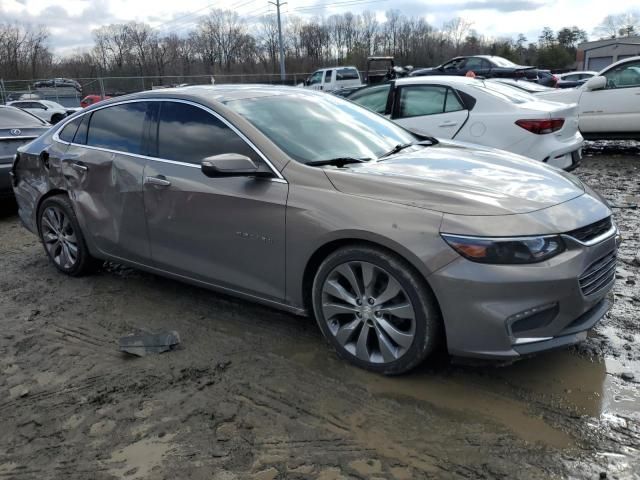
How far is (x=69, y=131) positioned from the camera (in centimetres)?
475

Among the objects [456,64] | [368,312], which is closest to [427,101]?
[368,312]

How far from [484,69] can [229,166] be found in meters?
17.9

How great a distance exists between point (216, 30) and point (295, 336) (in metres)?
81.9

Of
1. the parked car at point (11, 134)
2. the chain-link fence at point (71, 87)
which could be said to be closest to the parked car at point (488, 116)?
the parked car at point (11, 134)

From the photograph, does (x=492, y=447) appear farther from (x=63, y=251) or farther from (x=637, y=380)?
(x=63, y=251)

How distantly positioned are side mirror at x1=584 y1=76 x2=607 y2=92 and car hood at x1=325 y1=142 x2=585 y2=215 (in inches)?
286

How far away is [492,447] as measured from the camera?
2486 millimetres

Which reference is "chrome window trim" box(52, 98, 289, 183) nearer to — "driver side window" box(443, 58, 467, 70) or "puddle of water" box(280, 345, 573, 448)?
"puddle of water" box(280, 345, 573, 448)

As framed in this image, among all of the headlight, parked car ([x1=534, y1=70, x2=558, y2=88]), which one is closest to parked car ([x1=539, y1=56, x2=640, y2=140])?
the headlight

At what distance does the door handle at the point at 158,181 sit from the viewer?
3.78m

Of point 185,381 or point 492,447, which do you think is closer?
point 492,447

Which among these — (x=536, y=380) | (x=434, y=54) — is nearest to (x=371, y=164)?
(x=536, y=380)

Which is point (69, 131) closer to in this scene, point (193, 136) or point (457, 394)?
point (193, 136)

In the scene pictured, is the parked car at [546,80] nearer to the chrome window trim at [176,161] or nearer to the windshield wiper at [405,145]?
the windshield wiper at [405,145]
